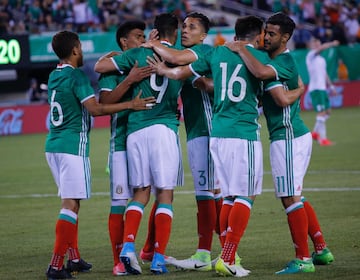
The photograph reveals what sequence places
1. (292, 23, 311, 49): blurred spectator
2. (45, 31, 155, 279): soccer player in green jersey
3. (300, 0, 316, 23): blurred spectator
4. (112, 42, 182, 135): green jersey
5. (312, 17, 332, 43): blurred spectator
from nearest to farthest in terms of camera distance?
(45, 31, 155, 279): soccer player in green jersey
(112, 42, 182, 135): green jersey
(292, 23, 311, 49): blurred spectator
(312, 17, 332, 43): blurred spectator
(300, 0, 316, 23): blurred spectator

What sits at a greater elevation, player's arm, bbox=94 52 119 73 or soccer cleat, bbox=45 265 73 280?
player's arm, bbox=94 52 119 73

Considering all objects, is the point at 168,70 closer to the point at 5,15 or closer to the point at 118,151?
the point at 118,151

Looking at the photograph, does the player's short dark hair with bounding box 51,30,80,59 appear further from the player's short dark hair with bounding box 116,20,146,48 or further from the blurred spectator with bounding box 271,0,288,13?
the blurred spectator with bounding box 271,0,288,13

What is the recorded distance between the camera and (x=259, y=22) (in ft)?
27.9

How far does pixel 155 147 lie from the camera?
8.69m

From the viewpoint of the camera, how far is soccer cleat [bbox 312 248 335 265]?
890cm

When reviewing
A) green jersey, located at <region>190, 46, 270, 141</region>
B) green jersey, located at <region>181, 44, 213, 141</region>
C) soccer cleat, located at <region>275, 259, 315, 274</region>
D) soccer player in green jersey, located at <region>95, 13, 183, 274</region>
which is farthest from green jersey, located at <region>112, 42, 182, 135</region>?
soccer cleat, located at <region>275, 259, 315, 274</region>

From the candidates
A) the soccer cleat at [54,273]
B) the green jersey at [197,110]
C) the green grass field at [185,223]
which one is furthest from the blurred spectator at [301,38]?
the soccer cleat at [54,273]

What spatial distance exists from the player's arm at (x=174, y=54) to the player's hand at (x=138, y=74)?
0.19 meters

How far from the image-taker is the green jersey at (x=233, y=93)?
332 inches

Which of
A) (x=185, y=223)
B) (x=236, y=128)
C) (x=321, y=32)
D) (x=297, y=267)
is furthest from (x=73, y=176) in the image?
(x=321, y=32)

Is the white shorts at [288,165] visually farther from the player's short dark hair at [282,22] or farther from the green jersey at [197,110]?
the player's short dark hair at [282,22]

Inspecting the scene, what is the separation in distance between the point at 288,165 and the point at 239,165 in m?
0.52

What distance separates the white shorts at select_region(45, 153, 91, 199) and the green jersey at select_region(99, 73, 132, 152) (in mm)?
407
